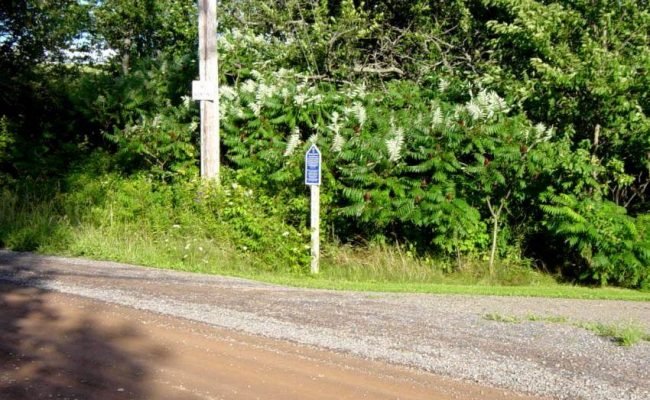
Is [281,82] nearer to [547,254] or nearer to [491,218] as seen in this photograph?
[491,218]

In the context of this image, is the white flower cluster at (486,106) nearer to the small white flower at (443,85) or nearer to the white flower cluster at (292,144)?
the small white flower at (443,85)

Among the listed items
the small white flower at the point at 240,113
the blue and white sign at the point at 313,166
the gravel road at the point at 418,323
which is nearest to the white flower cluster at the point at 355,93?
the small white flower at the point at 240,113

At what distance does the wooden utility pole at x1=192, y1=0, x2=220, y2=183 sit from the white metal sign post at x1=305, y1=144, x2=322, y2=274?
8.68ft

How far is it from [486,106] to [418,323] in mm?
5883

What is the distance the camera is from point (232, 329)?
22.9 feet

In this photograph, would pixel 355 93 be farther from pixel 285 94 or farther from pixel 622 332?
pixel 622 332

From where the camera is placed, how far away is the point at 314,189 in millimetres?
11812

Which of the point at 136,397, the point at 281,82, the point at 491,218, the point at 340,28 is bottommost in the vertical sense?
the point at 136,397

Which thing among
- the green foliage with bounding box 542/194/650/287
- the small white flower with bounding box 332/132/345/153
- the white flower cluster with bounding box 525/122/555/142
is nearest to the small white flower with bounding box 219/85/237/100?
the small white flower with bounding box 332/132/345/153

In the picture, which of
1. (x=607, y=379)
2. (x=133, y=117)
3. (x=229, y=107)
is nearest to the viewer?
(x=607, y=379)

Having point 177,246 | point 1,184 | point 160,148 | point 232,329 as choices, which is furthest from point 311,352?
point 1,184

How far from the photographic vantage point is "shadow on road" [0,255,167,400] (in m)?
5.25

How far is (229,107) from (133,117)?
8.52ft

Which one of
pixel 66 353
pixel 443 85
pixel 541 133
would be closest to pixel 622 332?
pixel 66 353
